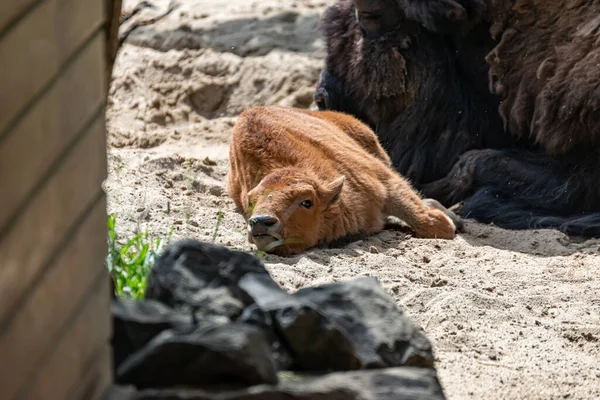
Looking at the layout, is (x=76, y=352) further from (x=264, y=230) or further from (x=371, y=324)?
(x=264, y=230)

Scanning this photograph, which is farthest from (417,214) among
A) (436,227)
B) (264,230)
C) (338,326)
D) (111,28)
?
(338,326)

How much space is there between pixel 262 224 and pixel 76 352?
111 inches

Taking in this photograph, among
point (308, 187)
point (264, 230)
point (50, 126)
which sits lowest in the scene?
point (264, 230)

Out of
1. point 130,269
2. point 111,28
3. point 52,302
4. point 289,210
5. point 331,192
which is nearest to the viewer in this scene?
point 52,302

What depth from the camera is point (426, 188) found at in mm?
6691

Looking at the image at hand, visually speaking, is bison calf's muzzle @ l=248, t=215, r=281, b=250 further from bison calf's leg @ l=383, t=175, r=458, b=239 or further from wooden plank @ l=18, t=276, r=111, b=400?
wooden plank @ l=18, t=276, r=111, b=400

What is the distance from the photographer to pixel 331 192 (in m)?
4.98

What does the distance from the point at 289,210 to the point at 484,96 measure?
2.55m

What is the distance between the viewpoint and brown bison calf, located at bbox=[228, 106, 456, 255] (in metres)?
4.81

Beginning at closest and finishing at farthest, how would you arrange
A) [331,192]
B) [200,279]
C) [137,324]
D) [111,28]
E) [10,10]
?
[10,10]
[137,324]
[200,279]
[111,28]
[331,192]

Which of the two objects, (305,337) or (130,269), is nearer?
(305,337)

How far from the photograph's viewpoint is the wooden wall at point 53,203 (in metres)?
1.57

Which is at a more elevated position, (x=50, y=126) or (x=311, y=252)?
(x=50, y=126)

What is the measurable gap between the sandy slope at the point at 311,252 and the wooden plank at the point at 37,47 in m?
1.77
